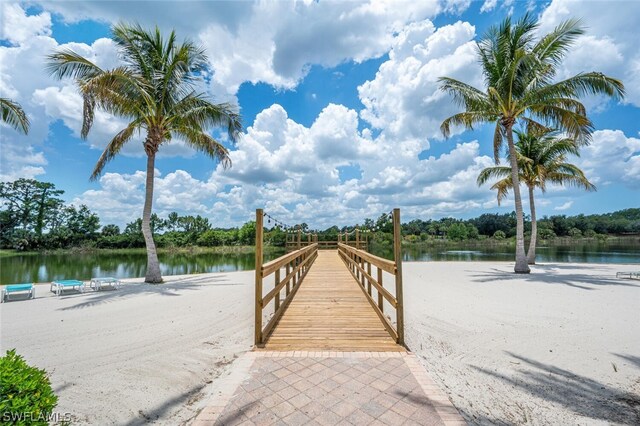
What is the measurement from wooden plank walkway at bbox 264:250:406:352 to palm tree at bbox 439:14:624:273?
9889 millimetres

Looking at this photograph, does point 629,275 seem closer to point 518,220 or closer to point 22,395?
point 518,220

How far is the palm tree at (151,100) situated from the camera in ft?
30.7

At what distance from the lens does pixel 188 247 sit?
56000mm

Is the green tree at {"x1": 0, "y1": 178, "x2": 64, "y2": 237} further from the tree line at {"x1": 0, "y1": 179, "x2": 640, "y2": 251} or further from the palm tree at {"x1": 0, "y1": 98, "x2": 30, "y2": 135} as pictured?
the palm tree at {"x1": 0, "y1": 98, "x2": 30, "y2": 135}

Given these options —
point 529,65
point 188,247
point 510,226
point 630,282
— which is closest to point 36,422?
point 630,282

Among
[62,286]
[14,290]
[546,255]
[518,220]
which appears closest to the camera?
[14,290]

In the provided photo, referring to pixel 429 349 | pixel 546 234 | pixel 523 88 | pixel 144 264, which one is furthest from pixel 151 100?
pixel 546 234

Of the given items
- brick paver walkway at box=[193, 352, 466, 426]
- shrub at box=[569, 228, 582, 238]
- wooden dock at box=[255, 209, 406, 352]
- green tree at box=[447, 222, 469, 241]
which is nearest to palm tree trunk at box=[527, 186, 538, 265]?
wooden dock at box=[255, 209, 406, 352]

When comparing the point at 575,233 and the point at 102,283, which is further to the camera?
the point at 575,233

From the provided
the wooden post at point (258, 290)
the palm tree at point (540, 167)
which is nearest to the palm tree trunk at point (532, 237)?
the palm tree at point (540, 167)

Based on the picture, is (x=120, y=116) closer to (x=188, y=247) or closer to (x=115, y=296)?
(x=115, y=296)

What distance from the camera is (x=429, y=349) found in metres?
4.35

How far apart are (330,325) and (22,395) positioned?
3506mm

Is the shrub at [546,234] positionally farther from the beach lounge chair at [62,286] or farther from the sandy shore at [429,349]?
the beach lounge chair at [62,286]
